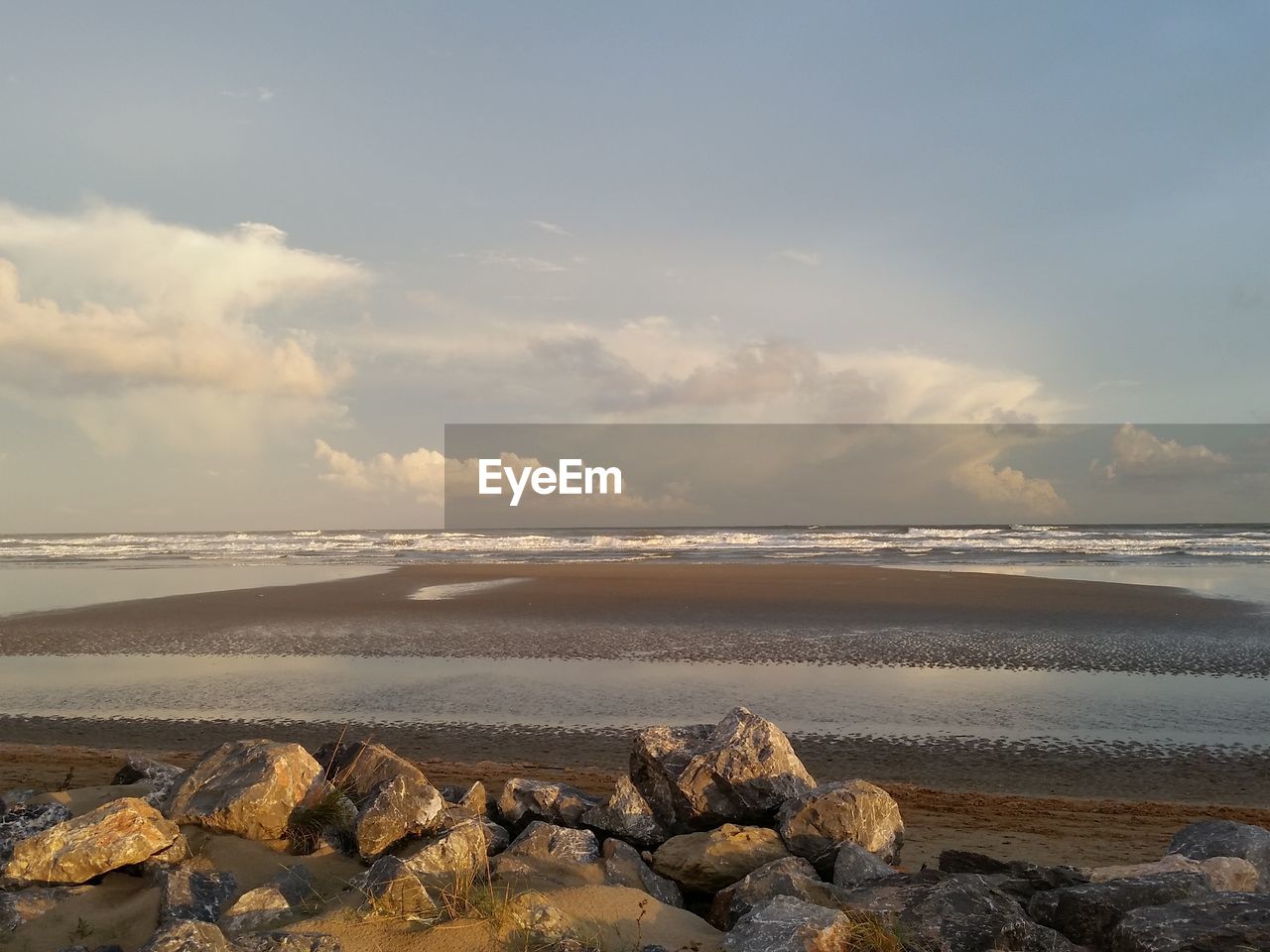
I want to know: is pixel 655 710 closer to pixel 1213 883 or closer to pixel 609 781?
pixel 609 781

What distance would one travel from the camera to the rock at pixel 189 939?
4215 mm

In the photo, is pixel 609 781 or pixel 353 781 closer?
pixel 353 781

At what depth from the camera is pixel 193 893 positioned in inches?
207

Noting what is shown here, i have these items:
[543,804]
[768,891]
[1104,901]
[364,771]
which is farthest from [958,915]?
[364,771]

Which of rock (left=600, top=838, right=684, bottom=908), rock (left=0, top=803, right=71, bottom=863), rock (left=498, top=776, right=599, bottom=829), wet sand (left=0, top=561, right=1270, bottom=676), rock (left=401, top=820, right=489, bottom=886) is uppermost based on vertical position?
rock (left=401, top=820, right=489, bottom=886)

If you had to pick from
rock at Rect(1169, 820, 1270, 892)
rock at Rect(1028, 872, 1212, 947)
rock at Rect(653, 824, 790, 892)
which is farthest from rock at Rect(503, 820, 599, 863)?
rock at Rect(1169, 820, 1270, 892)

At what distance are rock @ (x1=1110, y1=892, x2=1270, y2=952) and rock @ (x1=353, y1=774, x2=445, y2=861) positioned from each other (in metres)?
4.40

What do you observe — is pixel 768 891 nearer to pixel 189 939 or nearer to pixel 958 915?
pixel 958 915

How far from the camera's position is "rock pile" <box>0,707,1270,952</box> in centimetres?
456

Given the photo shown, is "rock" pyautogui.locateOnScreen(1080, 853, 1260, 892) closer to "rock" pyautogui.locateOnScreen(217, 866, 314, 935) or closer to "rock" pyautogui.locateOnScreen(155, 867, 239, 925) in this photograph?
"rock" pyautogui.locateOnScreen(217, 866, 314, 935)

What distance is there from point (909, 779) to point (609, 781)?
11.8 feet

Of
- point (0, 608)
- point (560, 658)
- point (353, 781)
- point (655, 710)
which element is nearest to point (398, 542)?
point (0, 608)

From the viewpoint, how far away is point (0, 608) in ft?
87.9

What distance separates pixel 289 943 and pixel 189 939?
0.48 m
